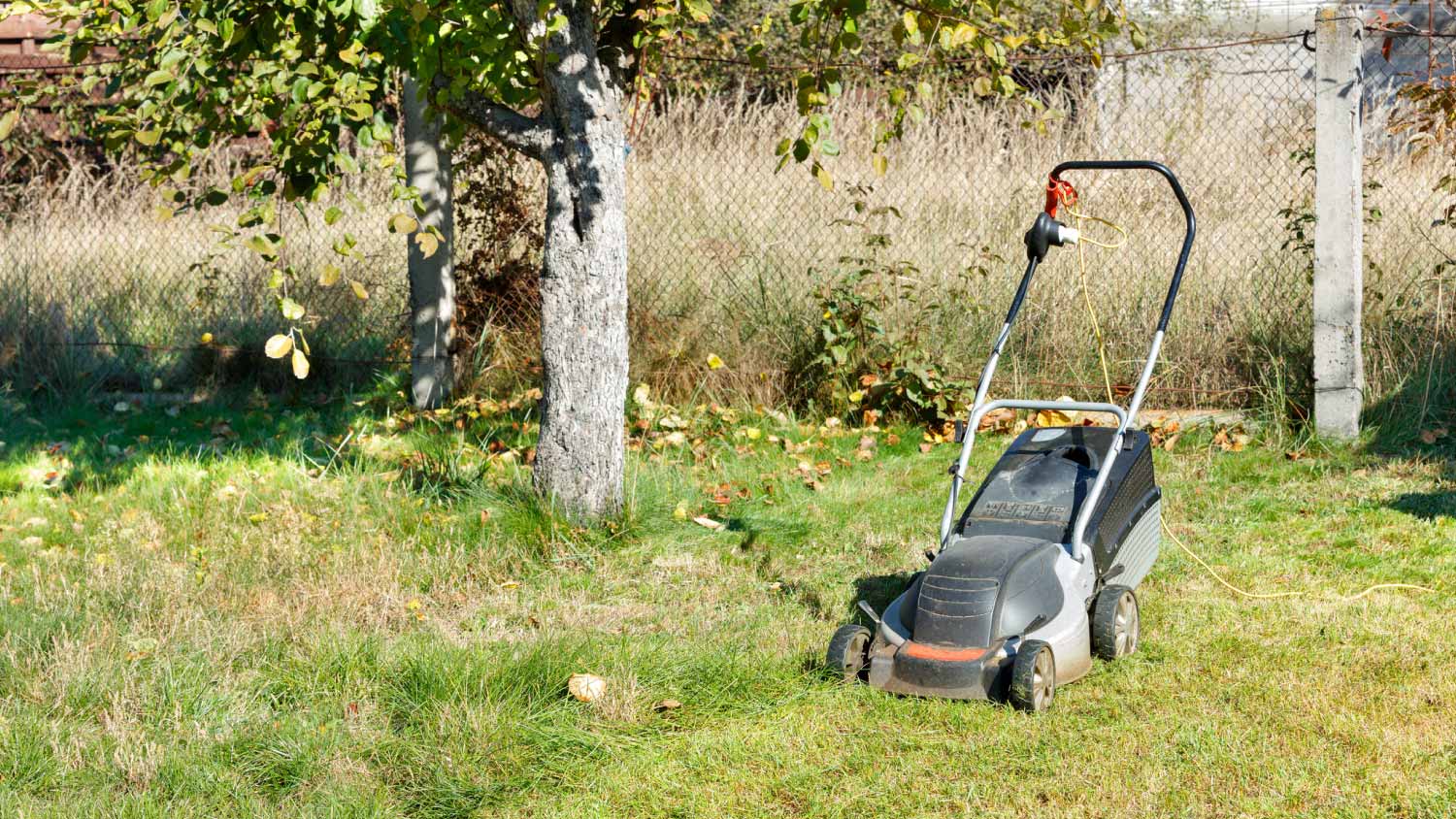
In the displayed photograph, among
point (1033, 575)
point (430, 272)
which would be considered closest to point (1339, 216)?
point (1033, 575)

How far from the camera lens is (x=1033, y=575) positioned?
12.6ft

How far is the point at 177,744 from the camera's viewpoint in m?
3.49

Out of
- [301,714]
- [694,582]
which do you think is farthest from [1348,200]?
[301,714]

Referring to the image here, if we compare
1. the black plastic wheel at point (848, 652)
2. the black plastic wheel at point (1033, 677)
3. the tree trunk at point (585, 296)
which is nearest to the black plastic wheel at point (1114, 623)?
the black plastic wheel at point (1033, 677)

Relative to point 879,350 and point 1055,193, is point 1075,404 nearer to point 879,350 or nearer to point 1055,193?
point 1055,193

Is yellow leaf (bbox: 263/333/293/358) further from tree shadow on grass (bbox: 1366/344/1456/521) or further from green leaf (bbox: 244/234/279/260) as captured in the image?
tree shadow on grass (bbox: 1366/344/1456/521)

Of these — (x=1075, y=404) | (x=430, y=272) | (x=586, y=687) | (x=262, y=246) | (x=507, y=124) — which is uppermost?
(x=507, y=124)

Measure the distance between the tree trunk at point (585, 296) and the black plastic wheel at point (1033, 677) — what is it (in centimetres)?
212

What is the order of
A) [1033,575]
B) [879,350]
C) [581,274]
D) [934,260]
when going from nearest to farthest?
[1033,575] < [581,274] < [879,350] < [934,260]

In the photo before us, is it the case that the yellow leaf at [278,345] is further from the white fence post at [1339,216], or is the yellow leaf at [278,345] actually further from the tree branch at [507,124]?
the white fence post at [1339,216]

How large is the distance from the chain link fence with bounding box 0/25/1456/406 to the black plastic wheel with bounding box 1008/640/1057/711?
11.9 feet

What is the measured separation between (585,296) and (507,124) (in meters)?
0.73

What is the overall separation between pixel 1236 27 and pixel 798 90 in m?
14.3

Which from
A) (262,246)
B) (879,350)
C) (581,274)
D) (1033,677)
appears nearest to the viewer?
(1033,677)
